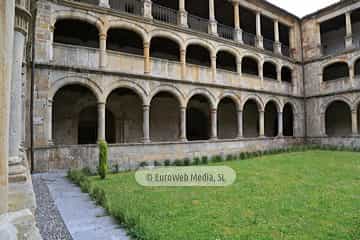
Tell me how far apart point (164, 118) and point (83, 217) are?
11204 mm

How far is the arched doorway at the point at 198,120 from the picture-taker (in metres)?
17.8

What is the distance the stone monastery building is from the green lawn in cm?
226


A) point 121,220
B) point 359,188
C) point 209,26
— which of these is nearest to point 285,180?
point 359,188

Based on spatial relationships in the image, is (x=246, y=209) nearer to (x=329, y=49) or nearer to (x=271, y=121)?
(x=271, y=121)

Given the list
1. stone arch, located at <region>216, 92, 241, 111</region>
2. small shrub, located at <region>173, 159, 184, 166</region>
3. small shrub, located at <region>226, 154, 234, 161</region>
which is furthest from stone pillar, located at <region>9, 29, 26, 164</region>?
stone arch, located at <region>216, 92, 241, 111</region>

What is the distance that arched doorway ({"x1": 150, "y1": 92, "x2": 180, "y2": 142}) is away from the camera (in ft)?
50.1

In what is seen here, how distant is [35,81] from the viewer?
9.45m

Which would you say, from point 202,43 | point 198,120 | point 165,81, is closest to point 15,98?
point 165,81

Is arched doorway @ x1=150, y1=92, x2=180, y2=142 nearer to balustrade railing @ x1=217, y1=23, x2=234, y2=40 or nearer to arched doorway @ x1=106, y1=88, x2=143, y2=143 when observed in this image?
arched doorway @ x1=106, y1=88, x2=143, y2=143

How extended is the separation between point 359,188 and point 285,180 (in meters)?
1.87

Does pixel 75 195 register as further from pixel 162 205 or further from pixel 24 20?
pixel 24 20

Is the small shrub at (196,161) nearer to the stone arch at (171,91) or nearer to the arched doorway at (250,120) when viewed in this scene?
the stone arch at (171,91)

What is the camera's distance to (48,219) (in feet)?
14.9

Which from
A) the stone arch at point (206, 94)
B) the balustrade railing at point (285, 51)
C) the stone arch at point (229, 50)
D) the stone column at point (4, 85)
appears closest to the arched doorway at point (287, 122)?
the balustrade railing at point (285, 51)
